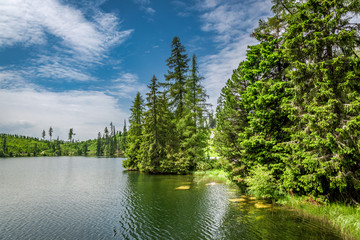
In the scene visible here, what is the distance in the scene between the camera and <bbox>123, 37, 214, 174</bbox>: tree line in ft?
109

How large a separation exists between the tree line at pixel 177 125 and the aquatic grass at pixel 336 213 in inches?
808

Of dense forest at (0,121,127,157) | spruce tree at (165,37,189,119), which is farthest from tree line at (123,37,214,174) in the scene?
dense forest at (0,121,127,157)

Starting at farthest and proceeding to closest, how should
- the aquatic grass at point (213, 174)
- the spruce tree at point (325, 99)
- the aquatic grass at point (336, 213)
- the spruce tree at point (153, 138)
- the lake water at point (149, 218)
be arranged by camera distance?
the spruce tree at point (153, 138) → the aquatic grass at point (213, 174) → the spruce tree at point (325, 99) → the lake water at point (149, 218) → the aquatic grass at point (336, 213)

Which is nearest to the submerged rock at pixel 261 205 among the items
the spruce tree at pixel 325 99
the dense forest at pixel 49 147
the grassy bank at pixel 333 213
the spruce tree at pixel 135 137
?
the grassy bank at pixel 333 213

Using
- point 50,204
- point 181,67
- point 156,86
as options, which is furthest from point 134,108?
point 50,204

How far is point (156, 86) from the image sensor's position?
34938 mm

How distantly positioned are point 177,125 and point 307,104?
2272cm

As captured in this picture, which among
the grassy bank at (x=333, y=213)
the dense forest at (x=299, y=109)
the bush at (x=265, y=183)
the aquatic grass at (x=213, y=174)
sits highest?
the dense forest at (x=299, y=109)

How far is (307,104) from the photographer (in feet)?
40.5

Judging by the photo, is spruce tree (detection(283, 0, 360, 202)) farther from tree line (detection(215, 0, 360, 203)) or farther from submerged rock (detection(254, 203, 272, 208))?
submerged rock (detection(254, 203, 272, 208))

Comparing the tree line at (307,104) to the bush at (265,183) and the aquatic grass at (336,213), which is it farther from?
the aquatic grass at (336,213)

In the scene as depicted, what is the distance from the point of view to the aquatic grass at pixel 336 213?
921 cm

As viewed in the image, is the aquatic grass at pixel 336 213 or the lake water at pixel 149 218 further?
the lake water at pixel 149 218

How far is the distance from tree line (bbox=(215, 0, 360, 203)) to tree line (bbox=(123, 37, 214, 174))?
16.8 metres
